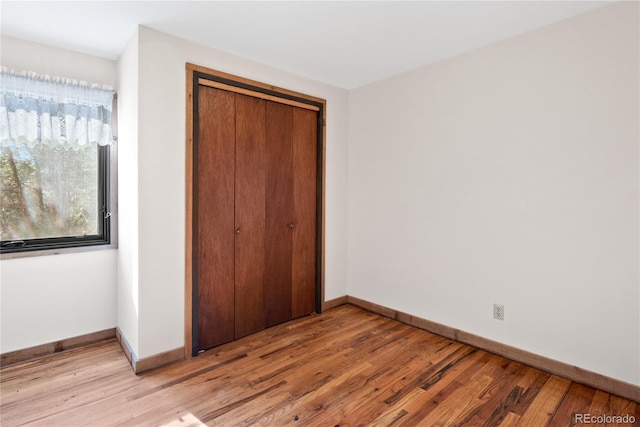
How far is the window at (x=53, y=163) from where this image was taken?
8.05 ft

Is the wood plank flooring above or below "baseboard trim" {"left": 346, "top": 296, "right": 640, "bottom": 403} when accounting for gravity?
below

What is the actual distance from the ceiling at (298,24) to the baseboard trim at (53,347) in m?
2.31

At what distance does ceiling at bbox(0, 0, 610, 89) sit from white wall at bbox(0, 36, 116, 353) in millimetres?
121

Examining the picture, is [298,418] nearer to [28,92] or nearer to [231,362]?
[231,362]

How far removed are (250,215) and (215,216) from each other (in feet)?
1.10

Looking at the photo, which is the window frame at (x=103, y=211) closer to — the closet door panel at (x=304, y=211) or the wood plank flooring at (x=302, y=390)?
the wood plank flooring at (x=302, y=390)

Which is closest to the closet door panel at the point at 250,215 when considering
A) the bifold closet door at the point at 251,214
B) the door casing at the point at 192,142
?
the bifold closet door at the point at 251,214

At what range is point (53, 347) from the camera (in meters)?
2.66

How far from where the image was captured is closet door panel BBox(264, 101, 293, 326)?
3.15m

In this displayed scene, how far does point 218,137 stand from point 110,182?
1.04 meters

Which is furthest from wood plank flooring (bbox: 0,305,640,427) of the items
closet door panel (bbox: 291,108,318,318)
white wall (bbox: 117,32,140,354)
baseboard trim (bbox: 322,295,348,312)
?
baseboard trim (bbox: 322,295,348,312)

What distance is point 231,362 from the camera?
2537 millimetres

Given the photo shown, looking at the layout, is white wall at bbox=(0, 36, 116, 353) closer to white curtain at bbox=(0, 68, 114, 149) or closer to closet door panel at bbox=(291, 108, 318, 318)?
white curtain at bbox=(0, 68, 114, 149)

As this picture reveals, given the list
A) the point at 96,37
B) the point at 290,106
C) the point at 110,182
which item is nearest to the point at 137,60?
the point at 96,37
